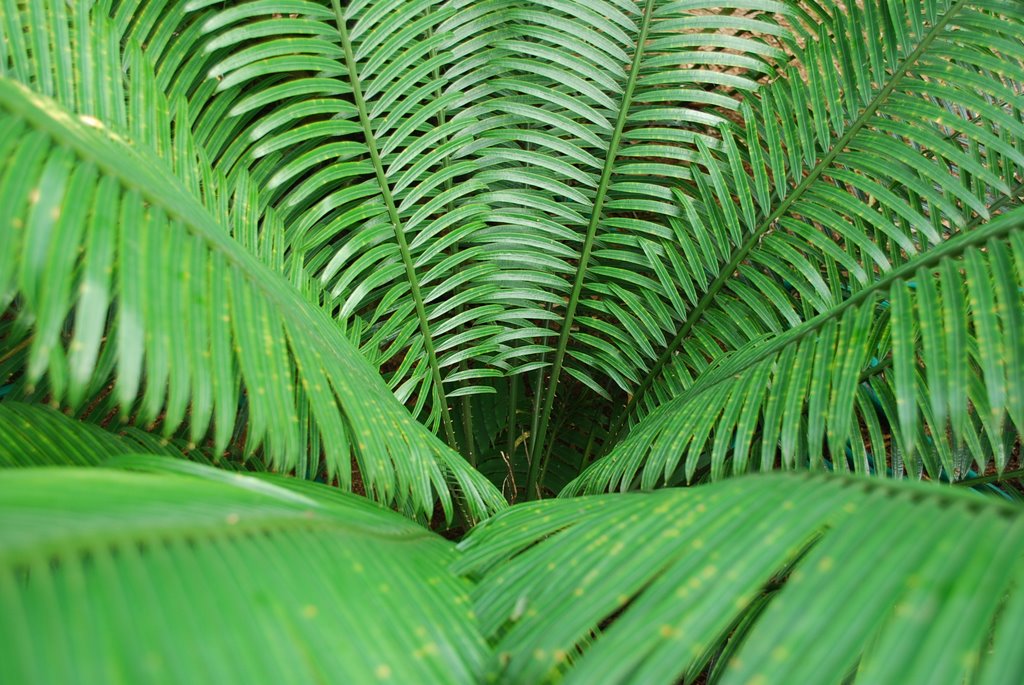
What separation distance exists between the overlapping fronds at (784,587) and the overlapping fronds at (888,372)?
0.49 feet

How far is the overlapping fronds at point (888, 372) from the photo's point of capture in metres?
0.66

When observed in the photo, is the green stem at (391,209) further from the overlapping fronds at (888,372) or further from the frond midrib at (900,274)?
the frond midrib at (900,274)

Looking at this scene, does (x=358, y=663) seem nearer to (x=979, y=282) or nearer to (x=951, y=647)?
Result: (x=951, y=647)

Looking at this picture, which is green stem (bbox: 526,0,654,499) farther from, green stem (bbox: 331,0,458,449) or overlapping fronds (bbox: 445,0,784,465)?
green stem (bbox: 331,0,458,449)

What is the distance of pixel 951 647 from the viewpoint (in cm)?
40

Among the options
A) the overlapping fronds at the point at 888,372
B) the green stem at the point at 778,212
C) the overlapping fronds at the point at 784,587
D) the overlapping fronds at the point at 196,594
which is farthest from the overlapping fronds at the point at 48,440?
the green stem at the point at 778,212

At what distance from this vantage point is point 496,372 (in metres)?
1.31

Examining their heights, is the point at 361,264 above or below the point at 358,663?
above

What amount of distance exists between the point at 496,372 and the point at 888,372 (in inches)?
24.8

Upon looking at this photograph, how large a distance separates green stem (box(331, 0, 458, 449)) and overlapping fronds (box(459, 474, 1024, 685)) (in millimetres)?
675

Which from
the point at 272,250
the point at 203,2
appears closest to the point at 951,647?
the point at 272,250

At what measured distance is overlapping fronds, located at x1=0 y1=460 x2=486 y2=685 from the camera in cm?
39

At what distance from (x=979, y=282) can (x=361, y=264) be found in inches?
33.9

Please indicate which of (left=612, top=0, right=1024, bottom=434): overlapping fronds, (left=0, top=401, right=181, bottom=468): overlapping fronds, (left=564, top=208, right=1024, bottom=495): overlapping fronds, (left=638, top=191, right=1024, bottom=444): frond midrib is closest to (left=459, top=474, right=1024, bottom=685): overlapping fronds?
(left=564, top=208, right=1024, bottom=495): overlapping fronds
